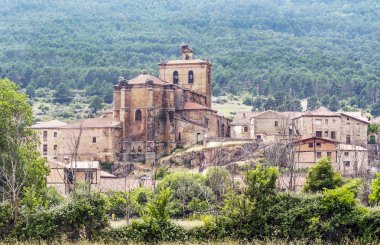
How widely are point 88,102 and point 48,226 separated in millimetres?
112869

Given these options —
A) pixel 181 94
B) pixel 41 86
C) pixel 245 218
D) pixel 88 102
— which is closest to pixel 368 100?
pixel 88 102

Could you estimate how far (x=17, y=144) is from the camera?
51.5 metres

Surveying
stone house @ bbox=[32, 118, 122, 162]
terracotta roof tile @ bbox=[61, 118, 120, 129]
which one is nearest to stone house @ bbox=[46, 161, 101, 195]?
stone house @ bbox=[32, 118, 122, 162]

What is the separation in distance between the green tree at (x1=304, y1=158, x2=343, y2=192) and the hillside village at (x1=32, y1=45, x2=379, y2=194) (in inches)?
421

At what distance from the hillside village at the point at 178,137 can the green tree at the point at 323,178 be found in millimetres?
10702

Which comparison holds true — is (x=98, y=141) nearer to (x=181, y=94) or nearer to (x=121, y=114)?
(x=121, y=114)

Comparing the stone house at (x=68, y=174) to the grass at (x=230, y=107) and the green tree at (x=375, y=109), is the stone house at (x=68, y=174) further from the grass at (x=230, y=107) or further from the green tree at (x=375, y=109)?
the green tree at (x=375, y=109)

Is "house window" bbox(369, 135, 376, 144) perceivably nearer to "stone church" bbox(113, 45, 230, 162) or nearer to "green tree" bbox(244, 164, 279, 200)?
"stone church" bbox(113, 45, 230, 162)

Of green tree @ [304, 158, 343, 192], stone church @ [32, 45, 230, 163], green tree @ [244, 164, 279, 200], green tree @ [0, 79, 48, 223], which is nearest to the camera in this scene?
green tree @ [244, 164, 279, 200]

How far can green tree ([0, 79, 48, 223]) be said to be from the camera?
53156mm

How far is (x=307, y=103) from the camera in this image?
13812cm

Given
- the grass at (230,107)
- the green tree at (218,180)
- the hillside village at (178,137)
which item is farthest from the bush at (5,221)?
the grass at (230,107)

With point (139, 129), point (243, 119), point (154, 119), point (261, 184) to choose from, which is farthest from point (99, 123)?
point (261, 184)

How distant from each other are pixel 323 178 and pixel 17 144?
24.0m
